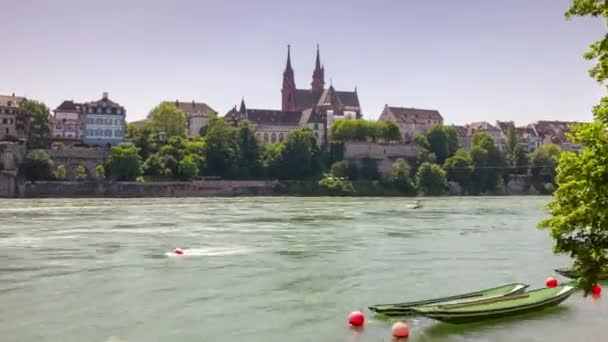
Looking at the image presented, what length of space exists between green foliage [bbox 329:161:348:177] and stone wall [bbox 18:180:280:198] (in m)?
12.5

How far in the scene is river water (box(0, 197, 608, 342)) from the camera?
16.0 m

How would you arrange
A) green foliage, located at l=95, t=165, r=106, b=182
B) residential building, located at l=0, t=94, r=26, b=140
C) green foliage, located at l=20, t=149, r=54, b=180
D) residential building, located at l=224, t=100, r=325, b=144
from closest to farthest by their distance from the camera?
1. green foliage, located at l=20, t=149, r=54, b=180
2. green foliage, located at l=95, t=165, r=106, b=182
3. residential building, located at l=0, t=94, r=26, b=140
4. residential building, located at l=224, t=100, r=325, b=144

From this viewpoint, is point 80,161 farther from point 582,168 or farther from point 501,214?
point 582,168

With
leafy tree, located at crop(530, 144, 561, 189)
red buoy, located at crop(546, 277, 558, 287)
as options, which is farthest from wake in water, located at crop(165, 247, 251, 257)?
leafy tree, located at crop(530, 144, 561, 189)

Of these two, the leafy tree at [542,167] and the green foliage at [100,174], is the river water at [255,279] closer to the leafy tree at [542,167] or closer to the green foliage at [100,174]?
the green foliage at [100,174]

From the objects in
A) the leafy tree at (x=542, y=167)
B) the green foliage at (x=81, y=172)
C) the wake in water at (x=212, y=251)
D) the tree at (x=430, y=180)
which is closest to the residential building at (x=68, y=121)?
the green foliage at (x=81, y=172)

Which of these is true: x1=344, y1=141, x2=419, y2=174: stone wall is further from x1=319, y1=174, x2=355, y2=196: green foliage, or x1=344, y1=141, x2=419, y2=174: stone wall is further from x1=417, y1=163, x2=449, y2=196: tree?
x1=319, y1=174, x2=355, y2=196: green foliage

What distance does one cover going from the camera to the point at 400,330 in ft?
49.8

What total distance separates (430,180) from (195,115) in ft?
161

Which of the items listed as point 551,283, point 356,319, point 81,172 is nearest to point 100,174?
point 81,172

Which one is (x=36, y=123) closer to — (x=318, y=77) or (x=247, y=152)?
(x=247, y=152)

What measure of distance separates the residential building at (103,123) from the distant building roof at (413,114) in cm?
5917

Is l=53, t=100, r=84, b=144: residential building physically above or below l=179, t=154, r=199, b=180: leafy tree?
above

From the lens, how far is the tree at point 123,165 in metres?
86.0
